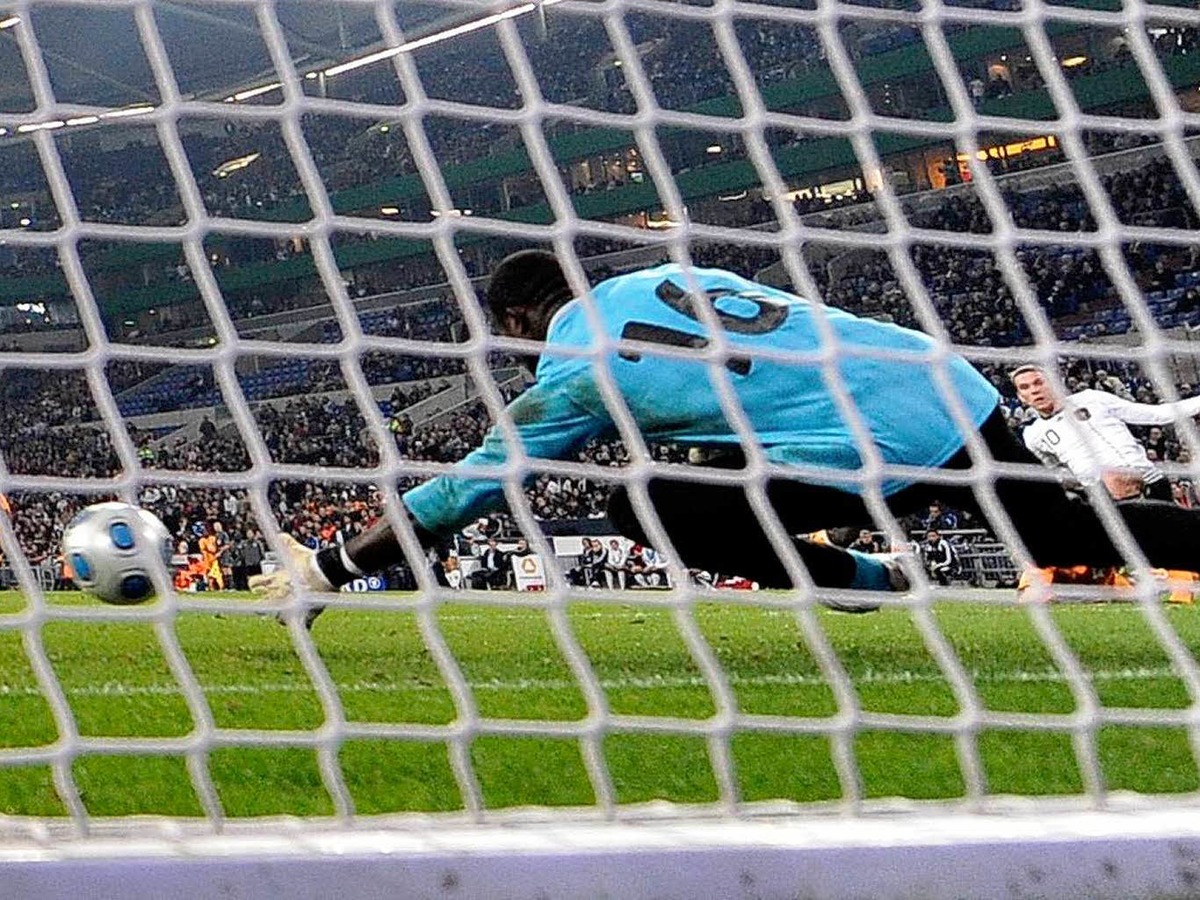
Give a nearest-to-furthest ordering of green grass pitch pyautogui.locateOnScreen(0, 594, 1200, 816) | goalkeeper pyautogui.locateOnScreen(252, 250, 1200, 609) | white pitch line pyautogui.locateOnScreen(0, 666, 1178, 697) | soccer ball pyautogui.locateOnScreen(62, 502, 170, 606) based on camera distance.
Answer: green grass pitch pyautogui.locateOnScreen(0, 594, 1200, 816) → goalkeeper pyautogui.locateOnScreen(252, 250, 1200, 609) → white pitch line pyautogui.locateOnScreen(0, 666, 1178, 697) → soccer ball pyautogui.locateOnScreen(62, 502, 170, 606)

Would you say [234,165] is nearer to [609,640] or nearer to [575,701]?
[609,640]

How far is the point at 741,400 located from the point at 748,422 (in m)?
0.22

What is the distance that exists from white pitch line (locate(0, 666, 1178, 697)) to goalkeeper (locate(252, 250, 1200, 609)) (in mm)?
408

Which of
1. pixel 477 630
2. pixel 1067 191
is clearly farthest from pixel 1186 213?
pixel 477 630

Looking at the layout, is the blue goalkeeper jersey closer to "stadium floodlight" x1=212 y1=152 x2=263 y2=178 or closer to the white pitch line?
the white pitch line

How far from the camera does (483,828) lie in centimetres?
90

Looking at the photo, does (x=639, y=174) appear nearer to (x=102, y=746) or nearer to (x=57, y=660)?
(x=57, y=660)

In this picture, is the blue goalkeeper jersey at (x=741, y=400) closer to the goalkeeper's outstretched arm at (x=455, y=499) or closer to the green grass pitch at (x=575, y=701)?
the goalkeeper's outstretched arm at (x=455, y=499)

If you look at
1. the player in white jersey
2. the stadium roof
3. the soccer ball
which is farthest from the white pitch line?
the stadium roof

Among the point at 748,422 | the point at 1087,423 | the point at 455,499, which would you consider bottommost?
the point at 1087,423

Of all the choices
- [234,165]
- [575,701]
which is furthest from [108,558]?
[234,165]

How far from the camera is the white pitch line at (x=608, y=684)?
9.86 feet

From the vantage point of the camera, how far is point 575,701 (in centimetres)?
293

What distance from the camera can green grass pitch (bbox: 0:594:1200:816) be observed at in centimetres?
192
